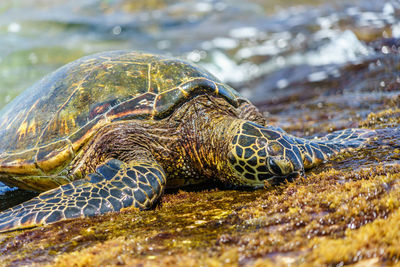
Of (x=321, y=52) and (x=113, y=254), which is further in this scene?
(x=321, y=52)

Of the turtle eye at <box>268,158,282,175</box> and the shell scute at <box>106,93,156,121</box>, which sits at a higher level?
the shell scute at <box>106,93,156,121</box>

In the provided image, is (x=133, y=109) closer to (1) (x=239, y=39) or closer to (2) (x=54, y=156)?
(2) (x=54, y=156)

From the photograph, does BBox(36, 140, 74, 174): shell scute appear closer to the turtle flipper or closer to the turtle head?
the turtle flipper

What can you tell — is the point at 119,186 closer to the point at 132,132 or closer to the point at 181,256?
the point at 132,132

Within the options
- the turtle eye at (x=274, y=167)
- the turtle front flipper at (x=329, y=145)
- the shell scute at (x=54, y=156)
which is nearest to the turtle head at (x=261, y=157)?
the turtle eye at (x=274, y=167)

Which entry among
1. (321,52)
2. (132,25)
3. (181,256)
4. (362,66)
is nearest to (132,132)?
(181,256)

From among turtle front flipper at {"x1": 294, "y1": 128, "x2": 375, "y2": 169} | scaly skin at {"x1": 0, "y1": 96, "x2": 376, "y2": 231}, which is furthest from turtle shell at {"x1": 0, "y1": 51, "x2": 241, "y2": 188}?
turtle front flipper at {"x1": 294, "y1": 128, "x2": 375, "y2": 169}
